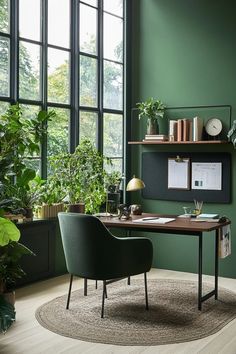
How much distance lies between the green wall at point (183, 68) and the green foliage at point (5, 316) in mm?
2944

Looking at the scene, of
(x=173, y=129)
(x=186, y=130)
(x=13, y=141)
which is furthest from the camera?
(x=173, y=129)

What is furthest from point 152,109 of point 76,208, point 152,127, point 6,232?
point 6,232

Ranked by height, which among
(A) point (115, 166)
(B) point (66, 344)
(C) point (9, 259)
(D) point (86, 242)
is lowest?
(B) point (66, 344)

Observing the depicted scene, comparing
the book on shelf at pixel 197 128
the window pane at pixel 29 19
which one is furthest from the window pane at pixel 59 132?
the book on shelf at pixel 197 128

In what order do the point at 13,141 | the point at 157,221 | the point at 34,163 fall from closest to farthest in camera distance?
the point at 13,141 < the point at 157,221 < the point at 34,163

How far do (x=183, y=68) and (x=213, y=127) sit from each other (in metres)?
0.83

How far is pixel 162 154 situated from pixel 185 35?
142 cm

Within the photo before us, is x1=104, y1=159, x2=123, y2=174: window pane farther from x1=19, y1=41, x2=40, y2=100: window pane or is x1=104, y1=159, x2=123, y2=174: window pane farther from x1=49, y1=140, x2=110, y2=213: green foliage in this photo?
x1=19, y1=41, x2=40, y2=100: window pane

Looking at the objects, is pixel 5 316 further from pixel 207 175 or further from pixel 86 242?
pixel 207 175

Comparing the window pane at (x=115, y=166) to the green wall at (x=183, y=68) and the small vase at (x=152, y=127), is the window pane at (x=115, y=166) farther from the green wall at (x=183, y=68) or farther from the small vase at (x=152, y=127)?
the small vase at (x=152, y=127)

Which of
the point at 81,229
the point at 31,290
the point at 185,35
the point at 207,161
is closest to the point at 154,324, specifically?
the point at 81,229

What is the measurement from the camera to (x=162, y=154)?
6.54 m

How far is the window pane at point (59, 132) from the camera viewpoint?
229 inches

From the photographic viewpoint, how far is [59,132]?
234 inches
